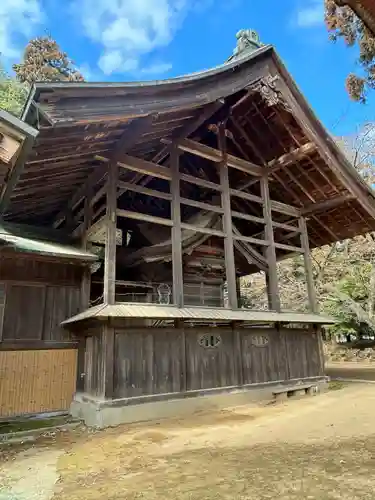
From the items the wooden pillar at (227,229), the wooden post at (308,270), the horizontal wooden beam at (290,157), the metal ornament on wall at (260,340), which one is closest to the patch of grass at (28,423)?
the wooden pillar at (227,229)

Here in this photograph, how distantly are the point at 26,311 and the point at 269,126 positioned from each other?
9212 mm

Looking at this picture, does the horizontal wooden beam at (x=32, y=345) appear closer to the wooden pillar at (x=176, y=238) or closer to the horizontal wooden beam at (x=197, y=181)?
the wooden pillar at (x=176, y=238)

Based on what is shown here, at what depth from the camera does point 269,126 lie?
12164mm

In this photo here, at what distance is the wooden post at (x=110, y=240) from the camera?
28.7 feet

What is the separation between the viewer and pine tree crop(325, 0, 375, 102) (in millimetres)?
7461

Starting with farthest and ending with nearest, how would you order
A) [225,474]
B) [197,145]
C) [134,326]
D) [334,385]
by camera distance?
[334,385] < [197,145] < [134,326] < [225,474]

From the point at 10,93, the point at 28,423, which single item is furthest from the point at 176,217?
the point at 10,93

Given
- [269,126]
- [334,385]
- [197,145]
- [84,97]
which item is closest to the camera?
[84,97]

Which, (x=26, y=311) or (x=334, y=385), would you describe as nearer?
(x=26, y=311)

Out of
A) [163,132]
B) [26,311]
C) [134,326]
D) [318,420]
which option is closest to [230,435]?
[318,420]

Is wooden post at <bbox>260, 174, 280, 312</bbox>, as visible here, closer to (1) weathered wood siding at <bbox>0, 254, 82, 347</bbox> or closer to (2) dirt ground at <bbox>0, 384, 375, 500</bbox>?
(2) dirt ground at <bbox>0, 384, 375, 500</bbox>

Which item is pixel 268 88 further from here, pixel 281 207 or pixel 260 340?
pixel 260 340

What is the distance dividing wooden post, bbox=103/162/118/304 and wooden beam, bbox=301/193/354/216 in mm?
7375

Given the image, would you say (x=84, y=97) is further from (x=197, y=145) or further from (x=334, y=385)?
(x=334, y=385)
